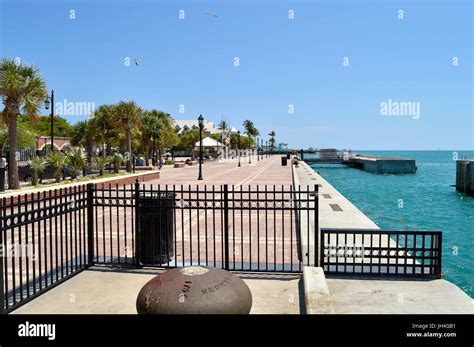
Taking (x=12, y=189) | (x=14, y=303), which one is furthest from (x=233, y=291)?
(x=12, y=189)

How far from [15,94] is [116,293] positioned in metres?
17.9

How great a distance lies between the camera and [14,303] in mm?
5809

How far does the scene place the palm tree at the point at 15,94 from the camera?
20266 mm

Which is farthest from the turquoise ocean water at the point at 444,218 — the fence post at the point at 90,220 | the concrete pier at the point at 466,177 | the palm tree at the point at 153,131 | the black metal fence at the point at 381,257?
the palm tree at the point at 153,131

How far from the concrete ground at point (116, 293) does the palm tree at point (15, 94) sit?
48.8 feet

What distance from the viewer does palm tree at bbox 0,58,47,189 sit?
66.5ft

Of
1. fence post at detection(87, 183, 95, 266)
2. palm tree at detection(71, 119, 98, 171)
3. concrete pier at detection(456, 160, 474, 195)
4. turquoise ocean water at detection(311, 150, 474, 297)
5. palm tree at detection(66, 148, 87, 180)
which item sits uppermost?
palm tree at detection(71, 119, 98, 171)

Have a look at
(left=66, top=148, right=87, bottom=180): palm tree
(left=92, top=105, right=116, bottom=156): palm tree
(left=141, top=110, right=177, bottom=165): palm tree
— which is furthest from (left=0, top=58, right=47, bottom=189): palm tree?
(left=141, top=110, right=177, bottom=165): palm tree

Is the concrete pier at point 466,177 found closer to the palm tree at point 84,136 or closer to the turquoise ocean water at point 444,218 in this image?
the turquoise ocean water at point 444,218

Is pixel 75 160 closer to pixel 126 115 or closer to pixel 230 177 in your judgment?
pixel 230 177

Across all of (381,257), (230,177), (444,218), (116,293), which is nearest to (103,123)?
(230,177)

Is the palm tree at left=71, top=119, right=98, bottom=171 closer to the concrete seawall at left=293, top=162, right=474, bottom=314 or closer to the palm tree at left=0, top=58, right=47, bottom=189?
the palm tree at left=0, top=58, right=47, bottom=189

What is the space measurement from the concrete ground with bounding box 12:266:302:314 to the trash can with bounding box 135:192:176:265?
29 centimetres
